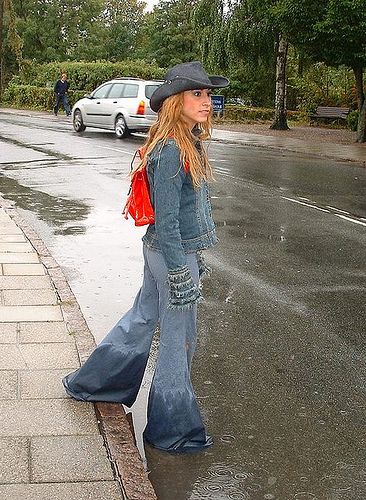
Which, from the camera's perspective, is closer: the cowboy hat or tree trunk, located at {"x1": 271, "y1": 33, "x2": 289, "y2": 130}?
the cowboy hat

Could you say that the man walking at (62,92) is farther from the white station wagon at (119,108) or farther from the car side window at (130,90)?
the car side window at (130,90)

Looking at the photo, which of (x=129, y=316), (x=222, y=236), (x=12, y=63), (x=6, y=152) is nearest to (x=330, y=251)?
(x=222, y=236)

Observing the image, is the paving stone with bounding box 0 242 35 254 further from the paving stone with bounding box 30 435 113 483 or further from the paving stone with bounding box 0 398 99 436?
the paving stone with bounding box 30 435 113 483

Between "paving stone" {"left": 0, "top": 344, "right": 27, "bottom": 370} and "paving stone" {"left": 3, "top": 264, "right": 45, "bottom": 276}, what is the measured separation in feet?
6.52

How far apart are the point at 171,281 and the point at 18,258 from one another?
4244mm

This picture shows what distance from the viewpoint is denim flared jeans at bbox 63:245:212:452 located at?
13.4ft

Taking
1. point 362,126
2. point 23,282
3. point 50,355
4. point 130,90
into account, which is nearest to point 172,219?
point 50,355

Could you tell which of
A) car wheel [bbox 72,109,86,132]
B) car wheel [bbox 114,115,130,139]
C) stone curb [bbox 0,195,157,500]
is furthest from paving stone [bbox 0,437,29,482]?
car wheel [bbox 72,109,86,132]

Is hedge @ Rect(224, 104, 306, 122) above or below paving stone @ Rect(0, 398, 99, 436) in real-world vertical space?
below

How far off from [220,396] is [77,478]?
145 cm

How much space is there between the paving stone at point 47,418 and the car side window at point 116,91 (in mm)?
20973

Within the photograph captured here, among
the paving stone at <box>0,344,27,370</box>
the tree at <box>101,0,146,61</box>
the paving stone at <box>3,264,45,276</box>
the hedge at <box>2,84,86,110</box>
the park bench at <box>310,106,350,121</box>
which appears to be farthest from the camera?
the tree at <box>101,0,146,61</box>

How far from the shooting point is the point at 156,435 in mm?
4160

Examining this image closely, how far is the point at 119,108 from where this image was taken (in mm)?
24266
